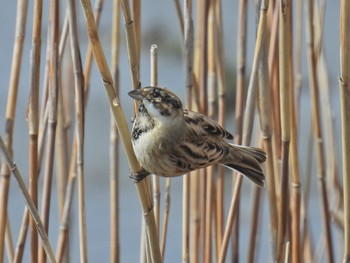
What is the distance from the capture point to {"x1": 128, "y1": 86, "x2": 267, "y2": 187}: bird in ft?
5.63

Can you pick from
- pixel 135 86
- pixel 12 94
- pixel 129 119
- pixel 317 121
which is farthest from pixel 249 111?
pixel 129 119

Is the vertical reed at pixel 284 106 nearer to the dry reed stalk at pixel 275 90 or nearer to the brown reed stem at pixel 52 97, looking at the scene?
the dry reed stalk at pixel 275 90

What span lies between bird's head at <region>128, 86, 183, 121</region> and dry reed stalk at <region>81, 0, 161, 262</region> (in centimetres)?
7

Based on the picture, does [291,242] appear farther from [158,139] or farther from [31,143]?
[31,143]

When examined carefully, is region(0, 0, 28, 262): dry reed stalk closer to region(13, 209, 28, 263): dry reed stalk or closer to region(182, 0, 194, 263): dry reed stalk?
region(13, 209, 28, 263): dry reed stalk

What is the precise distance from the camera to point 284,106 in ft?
6.07

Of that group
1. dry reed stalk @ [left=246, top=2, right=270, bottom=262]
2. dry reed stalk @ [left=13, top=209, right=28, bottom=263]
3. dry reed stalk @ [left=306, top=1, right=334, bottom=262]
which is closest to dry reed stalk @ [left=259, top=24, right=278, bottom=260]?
dry reed stalk @ [left=246, top=2, right=270, bottom=262]

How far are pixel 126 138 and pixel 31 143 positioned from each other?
0.42 metres

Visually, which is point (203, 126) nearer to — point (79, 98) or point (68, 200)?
point (79, 98)

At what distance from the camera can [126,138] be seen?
1563mm

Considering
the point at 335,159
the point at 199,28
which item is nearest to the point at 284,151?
the point at 199,28

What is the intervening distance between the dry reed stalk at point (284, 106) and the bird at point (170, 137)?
136 mm

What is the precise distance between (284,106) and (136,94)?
1.21 ft

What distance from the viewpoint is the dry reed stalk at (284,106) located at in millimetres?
1771
